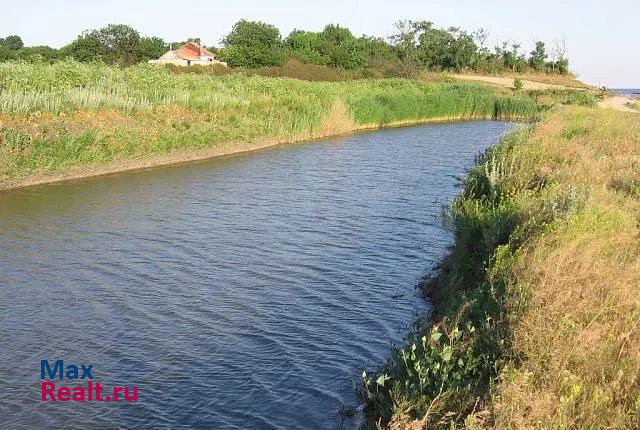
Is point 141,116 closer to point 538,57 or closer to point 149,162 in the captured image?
point 149,162

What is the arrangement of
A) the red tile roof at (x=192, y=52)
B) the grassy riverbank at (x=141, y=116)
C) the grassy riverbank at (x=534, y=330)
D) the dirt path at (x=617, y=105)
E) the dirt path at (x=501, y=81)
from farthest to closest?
the red tile roof at (x=192, y=52) < the dirt path at (x=501, y=81) < the dirt path at (x=617, y=105) < the grassy riverbank at (x=141, y=116) < the grassy riverbank at (x=534, y=330)

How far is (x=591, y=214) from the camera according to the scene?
26.3 feet

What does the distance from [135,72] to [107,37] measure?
5153 cm

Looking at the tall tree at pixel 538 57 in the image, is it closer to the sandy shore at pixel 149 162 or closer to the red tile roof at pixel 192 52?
the red tile roof at pixel 192 52

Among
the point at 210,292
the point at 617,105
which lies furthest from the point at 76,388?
the point at 617,105

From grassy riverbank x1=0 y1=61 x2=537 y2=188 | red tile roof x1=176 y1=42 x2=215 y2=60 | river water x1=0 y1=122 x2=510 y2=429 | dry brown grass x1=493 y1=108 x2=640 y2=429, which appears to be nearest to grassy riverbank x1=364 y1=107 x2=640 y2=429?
dry brown grass x1=493 y1=108 x2=640 y2=429

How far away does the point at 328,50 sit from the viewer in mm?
72125

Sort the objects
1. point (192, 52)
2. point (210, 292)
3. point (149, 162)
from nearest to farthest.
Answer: point (210, 292), point (149, 162), point (192, 52)

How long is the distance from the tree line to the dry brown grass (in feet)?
167

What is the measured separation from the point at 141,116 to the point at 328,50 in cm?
4936

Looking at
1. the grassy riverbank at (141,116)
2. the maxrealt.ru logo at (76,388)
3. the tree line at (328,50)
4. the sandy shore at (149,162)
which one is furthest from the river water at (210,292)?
the tree line at (328,50)

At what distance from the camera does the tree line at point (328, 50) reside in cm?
6838

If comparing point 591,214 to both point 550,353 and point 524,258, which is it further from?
point 550,353

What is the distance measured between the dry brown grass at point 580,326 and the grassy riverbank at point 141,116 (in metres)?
16.7
